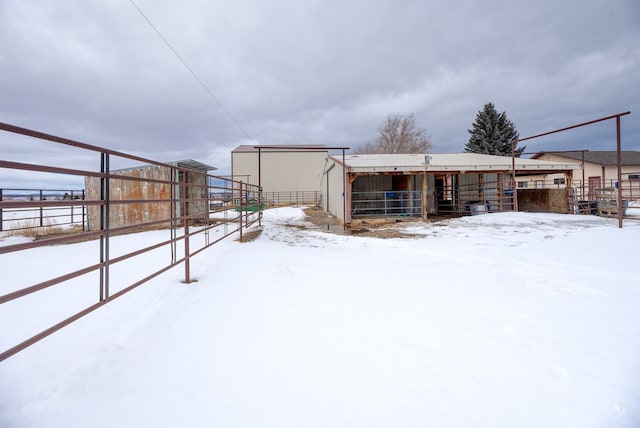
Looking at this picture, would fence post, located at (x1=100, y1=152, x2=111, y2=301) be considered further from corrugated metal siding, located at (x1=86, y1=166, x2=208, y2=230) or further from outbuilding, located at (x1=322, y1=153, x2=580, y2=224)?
outbuilding, located at (x1=322, y1=153, x2=580, y2=224)

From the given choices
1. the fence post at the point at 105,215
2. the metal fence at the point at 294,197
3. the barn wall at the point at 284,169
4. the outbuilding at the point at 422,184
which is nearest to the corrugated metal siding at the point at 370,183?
the outbuilding at the point at 422,184

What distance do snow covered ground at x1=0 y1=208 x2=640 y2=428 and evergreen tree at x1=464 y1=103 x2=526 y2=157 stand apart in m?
37.9

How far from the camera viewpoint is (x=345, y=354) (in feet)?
7.45

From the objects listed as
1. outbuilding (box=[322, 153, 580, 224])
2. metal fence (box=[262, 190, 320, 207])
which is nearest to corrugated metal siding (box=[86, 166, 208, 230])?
outbuilding (box=[322, 153, 580, 224])

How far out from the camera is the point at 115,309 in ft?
10.3

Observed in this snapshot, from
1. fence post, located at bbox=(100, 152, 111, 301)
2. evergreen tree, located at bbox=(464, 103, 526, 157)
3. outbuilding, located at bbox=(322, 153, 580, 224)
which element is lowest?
fence post, located at bbox=(100, 152, 111, 301)

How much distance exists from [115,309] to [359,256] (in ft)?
13.4

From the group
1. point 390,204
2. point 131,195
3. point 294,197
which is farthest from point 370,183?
point 294,197

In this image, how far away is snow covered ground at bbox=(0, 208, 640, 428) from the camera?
1690mm

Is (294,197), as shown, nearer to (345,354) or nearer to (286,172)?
(286,172)

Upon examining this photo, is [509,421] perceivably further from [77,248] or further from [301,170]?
[301,170]

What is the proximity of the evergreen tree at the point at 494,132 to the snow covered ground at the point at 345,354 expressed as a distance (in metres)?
37.9

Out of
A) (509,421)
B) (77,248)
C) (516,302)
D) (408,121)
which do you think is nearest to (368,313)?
(509,421)

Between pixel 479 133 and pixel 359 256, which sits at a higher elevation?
pixel 479 133
